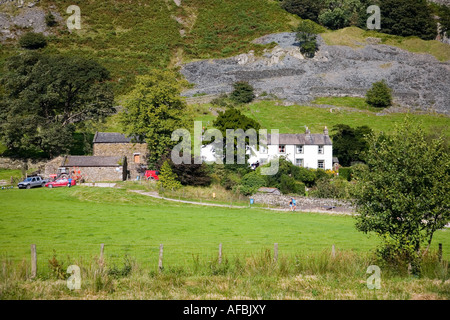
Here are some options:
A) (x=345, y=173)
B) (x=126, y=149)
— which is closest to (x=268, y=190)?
(x=345, y=173)

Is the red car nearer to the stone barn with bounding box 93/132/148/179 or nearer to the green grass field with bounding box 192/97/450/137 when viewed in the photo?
the stone barn with bounding box 93/132/148/179

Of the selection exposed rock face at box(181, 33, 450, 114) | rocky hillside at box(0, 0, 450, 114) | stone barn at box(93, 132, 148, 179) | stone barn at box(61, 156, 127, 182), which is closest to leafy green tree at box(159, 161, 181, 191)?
stone barn at box(61, 156, 127, 182)

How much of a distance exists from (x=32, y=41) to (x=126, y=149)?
70350 mm

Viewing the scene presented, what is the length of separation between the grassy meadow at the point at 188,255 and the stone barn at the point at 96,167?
1255cm

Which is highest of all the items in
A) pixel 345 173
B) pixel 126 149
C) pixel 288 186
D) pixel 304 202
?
pixel 126 149

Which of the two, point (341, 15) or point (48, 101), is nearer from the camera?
point (48, 101)

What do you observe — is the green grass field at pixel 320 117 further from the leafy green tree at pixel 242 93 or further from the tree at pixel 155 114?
the tree at pixel 155 114

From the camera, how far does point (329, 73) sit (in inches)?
4380

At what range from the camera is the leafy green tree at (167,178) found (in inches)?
1879

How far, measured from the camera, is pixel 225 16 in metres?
149

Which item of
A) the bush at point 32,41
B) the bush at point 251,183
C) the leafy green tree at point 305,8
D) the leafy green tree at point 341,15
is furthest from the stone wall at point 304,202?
the leafy green tree at point 305,8

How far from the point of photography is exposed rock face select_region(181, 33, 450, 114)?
3903 inches

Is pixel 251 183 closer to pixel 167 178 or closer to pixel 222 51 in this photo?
pixel 167 178
